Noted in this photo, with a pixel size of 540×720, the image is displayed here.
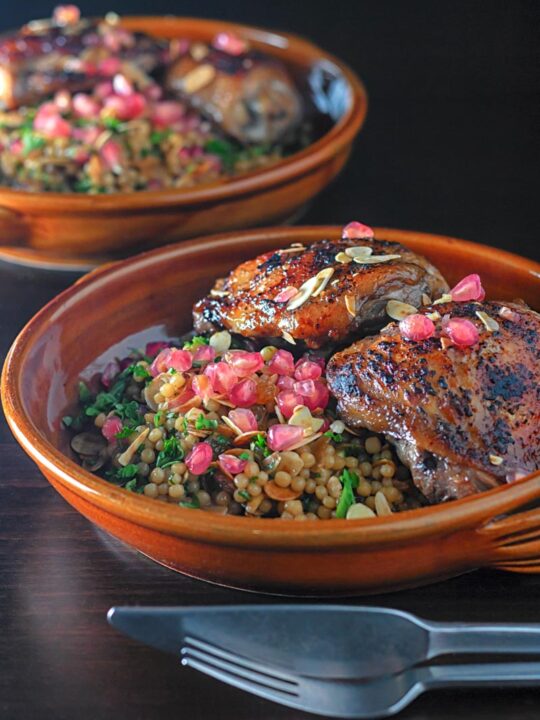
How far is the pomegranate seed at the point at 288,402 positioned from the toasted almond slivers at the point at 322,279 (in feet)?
0.89

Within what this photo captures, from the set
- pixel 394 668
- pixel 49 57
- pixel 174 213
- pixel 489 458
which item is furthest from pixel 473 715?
pixel 49 57

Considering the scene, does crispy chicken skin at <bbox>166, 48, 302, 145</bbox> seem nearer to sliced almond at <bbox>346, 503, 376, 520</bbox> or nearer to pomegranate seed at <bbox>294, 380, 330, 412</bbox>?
pomegranate seed at <bbox>294, 380, 330, 412</bbox>

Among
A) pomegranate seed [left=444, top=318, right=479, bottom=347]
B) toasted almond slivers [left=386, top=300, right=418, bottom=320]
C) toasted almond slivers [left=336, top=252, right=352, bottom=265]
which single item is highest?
pomegranate seed [left=444, top=318, right=479, bottom=347]

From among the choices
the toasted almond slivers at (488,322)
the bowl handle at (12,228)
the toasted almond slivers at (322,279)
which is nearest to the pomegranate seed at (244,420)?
the toasted almond slivers at (322,279)

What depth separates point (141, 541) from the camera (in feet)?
6.34

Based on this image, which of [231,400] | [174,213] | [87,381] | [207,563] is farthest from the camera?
[174,213]

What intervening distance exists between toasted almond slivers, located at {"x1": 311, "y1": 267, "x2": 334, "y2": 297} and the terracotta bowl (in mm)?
971

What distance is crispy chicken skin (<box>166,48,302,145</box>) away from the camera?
392 centimetres

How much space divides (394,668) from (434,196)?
2631mm

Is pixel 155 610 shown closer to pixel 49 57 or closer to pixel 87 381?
pixel 87 381

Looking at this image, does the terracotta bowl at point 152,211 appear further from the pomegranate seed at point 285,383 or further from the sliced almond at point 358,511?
the sliced almond at point 358,511

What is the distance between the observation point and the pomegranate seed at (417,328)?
2.11m

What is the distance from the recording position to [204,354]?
2.37 metres

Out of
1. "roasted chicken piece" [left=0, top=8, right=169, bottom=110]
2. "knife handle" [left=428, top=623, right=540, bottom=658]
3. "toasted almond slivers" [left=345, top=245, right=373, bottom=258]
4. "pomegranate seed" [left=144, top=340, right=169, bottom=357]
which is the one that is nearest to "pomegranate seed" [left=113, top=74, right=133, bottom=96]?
"roasted chicken piece" [left=0, top=8, right=169, bottom=110]
